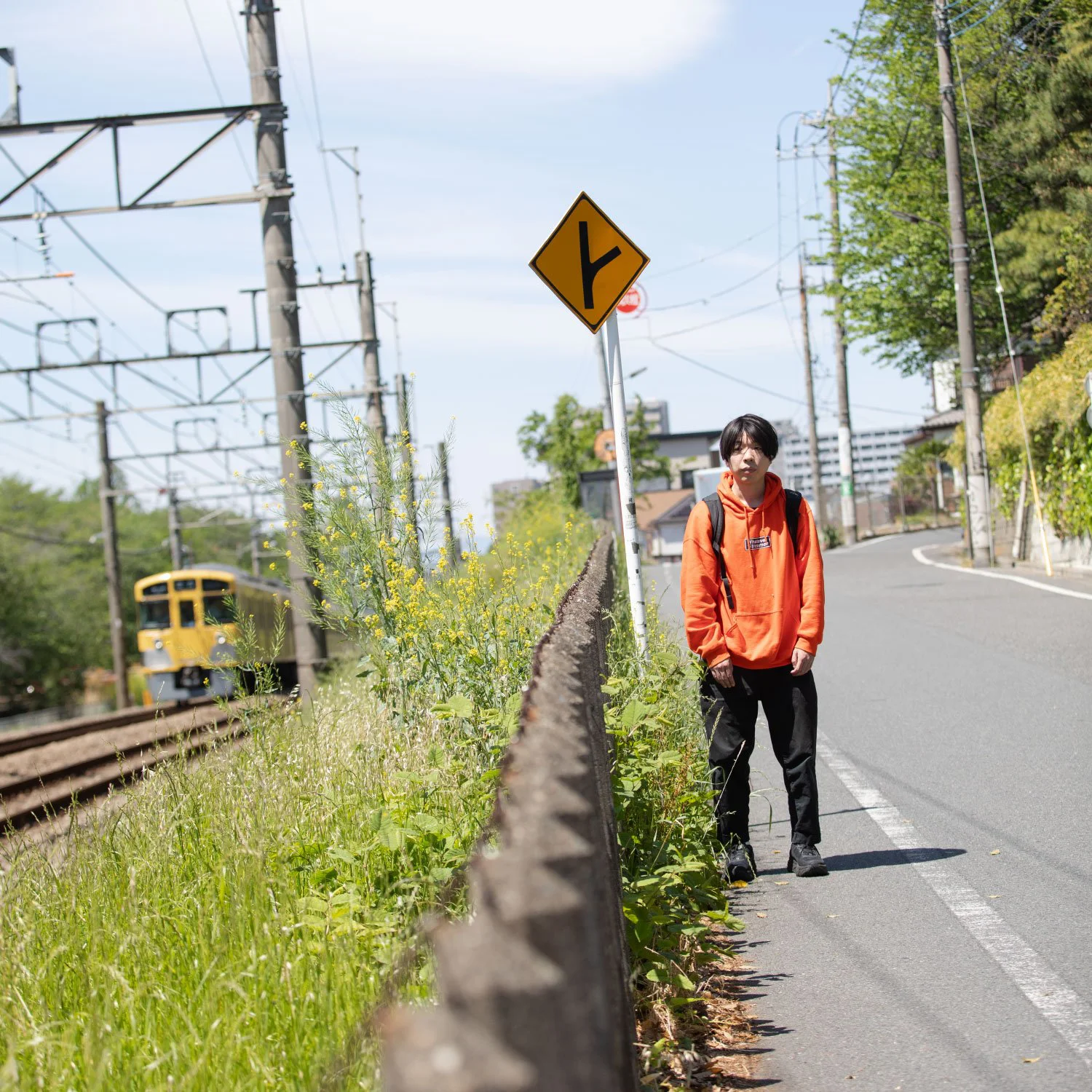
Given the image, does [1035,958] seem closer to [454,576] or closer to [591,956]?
[591,956]

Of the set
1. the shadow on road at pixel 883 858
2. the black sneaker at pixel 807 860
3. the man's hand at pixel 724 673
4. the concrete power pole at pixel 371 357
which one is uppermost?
the concrete power pole at pixel 371 357

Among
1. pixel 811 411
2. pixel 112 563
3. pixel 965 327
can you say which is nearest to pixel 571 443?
pixel 811 411

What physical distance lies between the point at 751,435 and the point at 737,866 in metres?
1.85

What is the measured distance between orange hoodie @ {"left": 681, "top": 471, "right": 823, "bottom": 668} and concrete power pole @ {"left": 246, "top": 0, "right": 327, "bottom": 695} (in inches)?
366

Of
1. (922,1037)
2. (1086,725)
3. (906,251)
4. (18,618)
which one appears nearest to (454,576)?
(1086,725)

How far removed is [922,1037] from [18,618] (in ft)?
238

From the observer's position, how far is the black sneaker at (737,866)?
20.1ft

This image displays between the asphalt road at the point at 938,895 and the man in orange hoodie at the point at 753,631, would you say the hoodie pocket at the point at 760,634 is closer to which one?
the man in orange hoodie at the point at 753,631

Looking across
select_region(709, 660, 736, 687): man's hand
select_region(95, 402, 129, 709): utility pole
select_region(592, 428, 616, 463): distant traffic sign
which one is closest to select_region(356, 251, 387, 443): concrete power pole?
select_region(592, 428, 616, 463): distant traffic sign

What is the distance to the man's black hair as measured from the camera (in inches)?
234

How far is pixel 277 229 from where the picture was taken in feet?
49.4

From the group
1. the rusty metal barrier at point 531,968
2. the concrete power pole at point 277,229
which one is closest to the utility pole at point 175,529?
the concrete power pole at point 277,229

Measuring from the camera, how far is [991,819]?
6789 millimetres

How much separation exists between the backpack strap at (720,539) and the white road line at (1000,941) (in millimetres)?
1416
